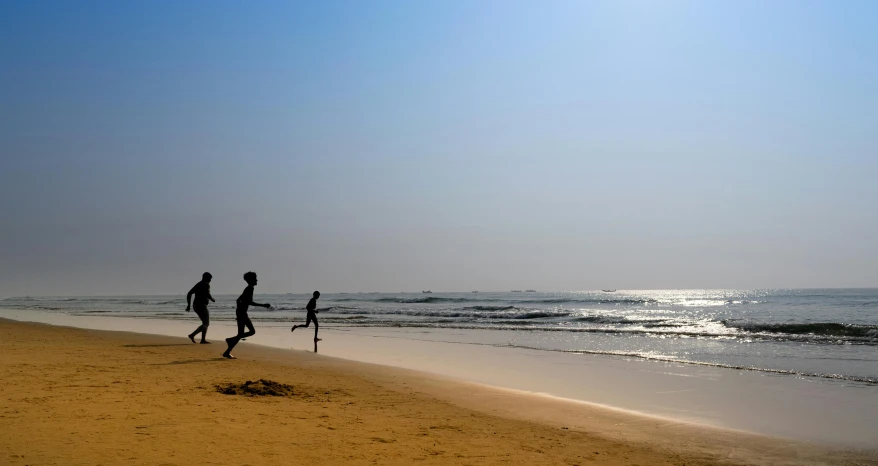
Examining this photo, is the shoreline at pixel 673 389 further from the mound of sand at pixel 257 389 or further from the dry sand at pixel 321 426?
the mound of sand at pixel 257 389

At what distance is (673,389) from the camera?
1009cm

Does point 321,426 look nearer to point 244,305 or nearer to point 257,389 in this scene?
point 257,389

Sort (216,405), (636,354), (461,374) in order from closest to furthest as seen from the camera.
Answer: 1. (216,405)
2. (461,374)
3. (636,354)

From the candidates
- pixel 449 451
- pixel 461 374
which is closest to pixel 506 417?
pixel 449 451

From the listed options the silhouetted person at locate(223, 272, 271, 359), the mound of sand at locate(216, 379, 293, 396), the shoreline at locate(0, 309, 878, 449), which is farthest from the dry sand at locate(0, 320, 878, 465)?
the silhouetted person at locate(223, 272, 271, 359)

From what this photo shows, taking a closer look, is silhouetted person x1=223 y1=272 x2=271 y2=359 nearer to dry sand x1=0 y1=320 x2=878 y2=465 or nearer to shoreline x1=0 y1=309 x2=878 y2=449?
shoreline x1=0 y1=309 x2=878 y2=449

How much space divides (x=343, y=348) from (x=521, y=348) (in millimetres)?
5384

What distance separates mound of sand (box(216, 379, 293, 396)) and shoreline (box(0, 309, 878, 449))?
3.55m

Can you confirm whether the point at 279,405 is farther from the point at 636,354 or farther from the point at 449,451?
the point at 636,354

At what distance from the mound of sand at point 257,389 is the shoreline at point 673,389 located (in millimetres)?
3548

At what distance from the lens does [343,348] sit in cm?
1705

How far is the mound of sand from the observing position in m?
8.04

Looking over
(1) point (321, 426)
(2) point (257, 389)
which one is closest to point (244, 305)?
(2) point (257, 389)

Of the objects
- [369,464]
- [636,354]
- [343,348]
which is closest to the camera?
[369,464]
